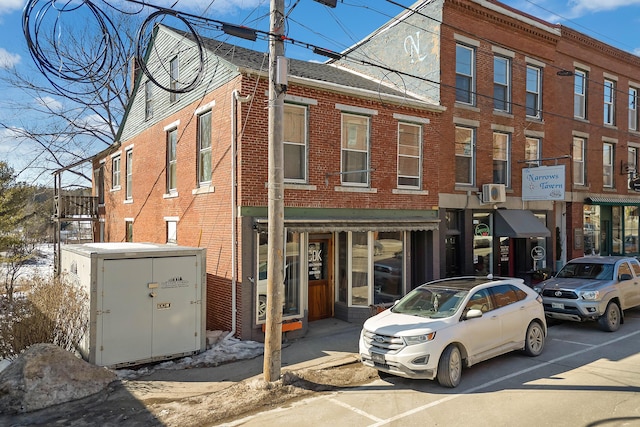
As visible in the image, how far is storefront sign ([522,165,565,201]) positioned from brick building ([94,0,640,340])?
0.05m

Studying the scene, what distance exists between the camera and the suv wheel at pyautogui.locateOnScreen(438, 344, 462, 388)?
726 cm

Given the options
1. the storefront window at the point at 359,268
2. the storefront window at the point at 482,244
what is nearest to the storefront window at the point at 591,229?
the storefront window at the point at 482,244

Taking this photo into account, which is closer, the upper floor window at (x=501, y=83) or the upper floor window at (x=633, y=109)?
the upper floor window at (x=501, y=83)

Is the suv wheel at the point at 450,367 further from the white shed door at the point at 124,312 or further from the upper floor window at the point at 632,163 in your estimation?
the upper floor window at the point at 632,163

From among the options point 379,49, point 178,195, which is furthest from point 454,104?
point 178,195

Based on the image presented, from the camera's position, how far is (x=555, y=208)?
763 inches

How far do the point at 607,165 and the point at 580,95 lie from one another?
3.90 metres

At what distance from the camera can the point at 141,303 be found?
8.91m

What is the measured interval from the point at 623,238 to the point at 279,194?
2204cm

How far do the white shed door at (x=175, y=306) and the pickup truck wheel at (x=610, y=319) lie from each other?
9.84 metres

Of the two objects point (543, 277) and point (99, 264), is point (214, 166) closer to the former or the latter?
point (99, 264)

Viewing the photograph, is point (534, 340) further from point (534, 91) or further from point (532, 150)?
point (534, 91)

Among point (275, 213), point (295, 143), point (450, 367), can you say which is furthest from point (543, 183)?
point (275, 213)

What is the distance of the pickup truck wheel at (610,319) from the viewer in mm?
11062
